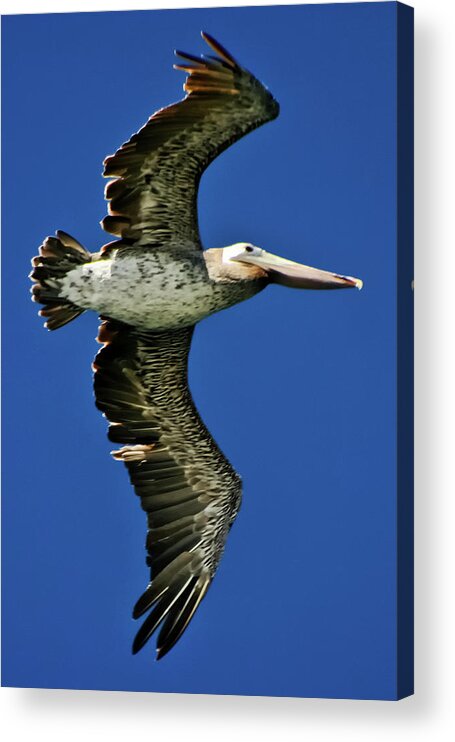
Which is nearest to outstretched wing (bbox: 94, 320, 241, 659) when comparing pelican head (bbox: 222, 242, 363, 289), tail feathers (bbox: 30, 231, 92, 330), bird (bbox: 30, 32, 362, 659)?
bird (bbox: 30, 32, 362, 659)

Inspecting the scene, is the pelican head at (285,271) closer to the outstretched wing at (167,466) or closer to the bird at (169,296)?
the bird at (169,296)

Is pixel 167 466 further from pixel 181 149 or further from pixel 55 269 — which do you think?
pixel 181 149

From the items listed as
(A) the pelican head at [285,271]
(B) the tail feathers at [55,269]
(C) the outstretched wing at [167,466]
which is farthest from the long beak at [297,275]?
(B) the tail feathers at [55,269]

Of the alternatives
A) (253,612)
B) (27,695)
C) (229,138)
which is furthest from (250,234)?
(27,695)

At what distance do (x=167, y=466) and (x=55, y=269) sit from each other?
933 millimetres

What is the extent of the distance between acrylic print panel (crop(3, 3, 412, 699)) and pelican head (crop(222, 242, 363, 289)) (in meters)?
0.04

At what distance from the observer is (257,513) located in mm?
8492

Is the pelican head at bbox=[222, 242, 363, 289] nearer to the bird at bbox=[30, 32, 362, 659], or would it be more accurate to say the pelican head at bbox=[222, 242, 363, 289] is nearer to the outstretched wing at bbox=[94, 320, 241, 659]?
the bird at bbox=[30, 32, 362, 659]

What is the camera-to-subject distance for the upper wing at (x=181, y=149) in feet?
26.2

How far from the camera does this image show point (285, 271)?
836cm

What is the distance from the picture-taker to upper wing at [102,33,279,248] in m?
7.98

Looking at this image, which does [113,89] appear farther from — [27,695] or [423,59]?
[27,695]

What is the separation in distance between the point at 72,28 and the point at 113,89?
12.4 inches

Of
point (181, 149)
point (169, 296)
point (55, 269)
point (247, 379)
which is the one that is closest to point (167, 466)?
point (247, 379)
